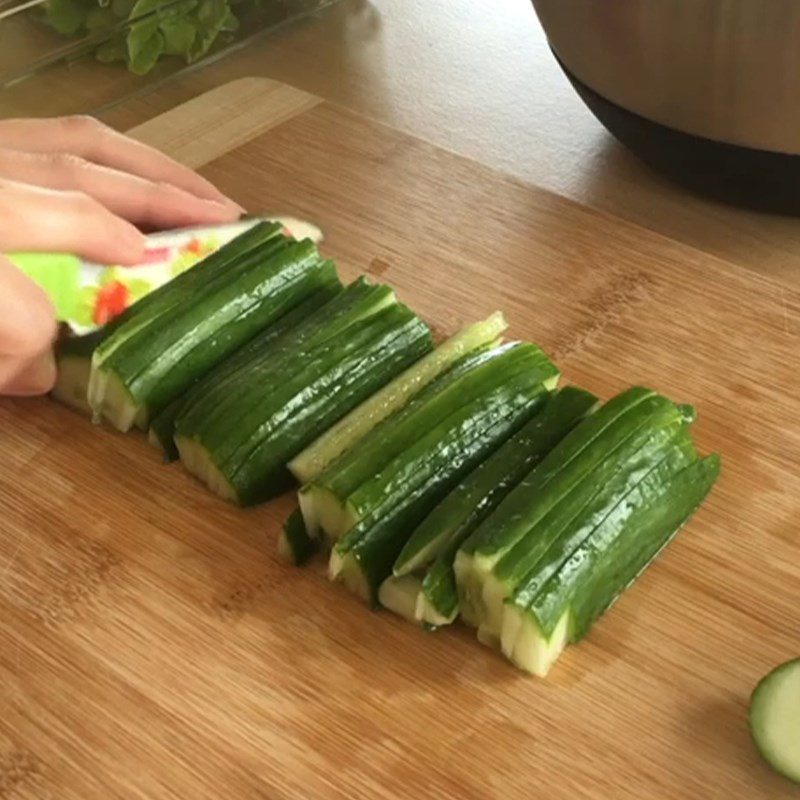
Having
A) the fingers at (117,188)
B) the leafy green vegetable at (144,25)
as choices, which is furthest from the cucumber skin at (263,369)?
the leafy green vegetable at (144,25)

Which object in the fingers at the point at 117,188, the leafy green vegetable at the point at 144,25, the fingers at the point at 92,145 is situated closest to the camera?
the fingers at the point at 117,188

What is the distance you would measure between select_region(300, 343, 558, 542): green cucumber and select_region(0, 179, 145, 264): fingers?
0.61 meters

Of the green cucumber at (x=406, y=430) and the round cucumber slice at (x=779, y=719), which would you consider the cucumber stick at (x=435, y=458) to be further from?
the round cucumber slice at (x=779, y=719)

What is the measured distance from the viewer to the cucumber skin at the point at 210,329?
2.18m

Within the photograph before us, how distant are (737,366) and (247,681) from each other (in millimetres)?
1046

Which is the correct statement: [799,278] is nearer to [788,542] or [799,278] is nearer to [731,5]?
[731,5]

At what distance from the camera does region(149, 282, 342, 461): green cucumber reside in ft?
7.15

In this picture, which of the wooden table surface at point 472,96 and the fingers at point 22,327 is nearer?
the fingers at point 22,327

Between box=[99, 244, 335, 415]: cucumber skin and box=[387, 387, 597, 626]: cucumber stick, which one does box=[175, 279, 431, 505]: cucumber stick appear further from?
box=[387, 387, 597, 626]: cucumber stick

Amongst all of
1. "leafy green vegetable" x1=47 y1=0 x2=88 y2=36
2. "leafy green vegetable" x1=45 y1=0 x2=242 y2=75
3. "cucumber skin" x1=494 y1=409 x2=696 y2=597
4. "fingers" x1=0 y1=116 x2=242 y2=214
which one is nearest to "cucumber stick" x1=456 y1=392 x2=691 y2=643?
"cucumber skin" x1=494 y1=409 x2=696 y2=597

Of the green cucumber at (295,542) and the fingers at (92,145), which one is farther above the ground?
the fingers at (92,145)

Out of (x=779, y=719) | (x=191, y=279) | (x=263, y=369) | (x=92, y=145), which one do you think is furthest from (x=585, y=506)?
(x=92, y=145)

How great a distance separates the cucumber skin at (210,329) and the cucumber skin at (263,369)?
7 cm

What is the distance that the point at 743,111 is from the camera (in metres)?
2.30
